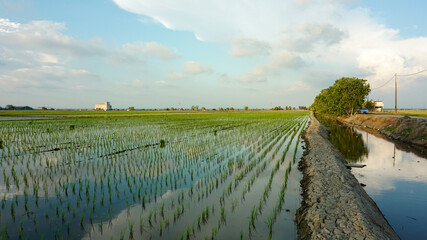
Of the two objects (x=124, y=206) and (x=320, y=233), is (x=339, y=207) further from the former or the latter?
(x=124, y=206)

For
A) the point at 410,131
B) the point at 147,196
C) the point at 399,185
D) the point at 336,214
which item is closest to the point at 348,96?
the point at 410,131

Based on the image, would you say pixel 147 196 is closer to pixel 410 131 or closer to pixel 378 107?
pixel 410 131

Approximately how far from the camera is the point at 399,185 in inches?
279

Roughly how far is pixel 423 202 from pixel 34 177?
11840 mm

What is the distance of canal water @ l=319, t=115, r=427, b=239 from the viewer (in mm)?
4762

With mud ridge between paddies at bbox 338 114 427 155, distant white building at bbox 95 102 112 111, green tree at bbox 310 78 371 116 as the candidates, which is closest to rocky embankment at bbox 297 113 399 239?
mud ridge between paddies at bbox 338 114 427 155

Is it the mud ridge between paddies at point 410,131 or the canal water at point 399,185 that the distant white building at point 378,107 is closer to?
the mud ridge between paddies at point 410,131

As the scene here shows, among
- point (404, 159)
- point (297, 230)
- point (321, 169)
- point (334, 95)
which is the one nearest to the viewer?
point (297, 230)

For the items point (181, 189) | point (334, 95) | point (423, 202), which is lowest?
point (423, 202)

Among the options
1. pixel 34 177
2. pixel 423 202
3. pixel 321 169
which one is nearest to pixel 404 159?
pixel 423 202

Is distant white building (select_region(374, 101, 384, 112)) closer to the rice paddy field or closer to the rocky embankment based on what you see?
the rice paddy field

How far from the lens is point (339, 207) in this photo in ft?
14.6

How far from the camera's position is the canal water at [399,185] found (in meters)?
4.76

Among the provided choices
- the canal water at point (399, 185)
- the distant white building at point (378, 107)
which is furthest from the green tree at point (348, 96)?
the distant white building at point (378, 107)
